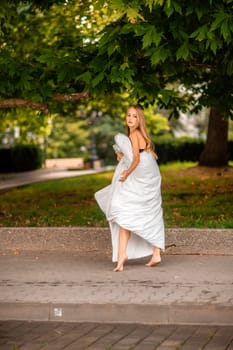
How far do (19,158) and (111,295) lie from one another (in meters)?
31.6

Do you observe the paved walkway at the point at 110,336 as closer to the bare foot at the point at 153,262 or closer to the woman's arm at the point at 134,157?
the woman's arm at the point at 134,157

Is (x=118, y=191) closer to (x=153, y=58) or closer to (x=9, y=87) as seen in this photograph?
(x=153, y=58)

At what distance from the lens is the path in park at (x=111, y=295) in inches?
280

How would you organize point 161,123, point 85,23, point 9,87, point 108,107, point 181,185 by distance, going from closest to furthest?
point 9,87
point 181,185
point 85,23
point 108,107
point 161,123

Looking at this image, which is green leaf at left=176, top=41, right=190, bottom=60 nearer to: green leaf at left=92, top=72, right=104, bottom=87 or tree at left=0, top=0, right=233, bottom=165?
tree at left=0, top=0, right=233, bottom=165

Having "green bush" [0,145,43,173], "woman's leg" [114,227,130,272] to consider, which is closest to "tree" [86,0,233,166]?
"woman's leg" [114,227,130,272]

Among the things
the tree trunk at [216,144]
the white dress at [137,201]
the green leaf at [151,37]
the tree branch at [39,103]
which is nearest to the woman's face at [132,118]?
the white dress at [137,201]

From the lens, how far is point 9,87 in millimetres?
14219

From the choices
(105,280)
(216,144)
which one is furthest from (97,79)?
(216,144)

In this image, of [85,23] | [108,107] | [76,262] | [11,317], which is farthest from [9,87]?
[108,107]

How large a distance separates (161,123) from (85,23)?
12.2 m

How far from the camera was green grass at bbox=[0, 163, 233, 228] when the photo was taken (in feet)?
48.2

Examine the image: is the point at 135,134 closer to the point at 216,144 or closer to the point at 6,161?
the point at 216,144

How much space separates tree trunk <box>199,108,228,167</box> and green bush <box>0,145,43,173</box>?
1469 centimetres
